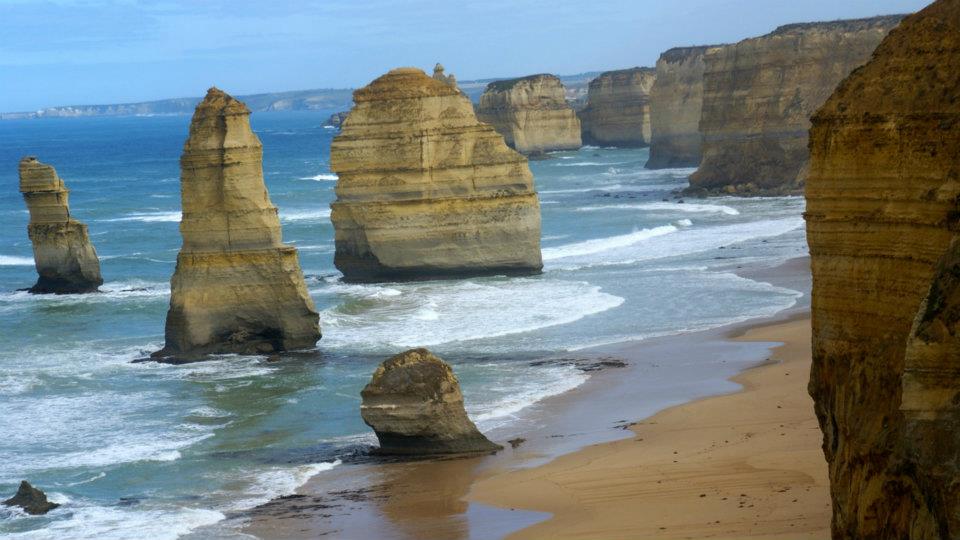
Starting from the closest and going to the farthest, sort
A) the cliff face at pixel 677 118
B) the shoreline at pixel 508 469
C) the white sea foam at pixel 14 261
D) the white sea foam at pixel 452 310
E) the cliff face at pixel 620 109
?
the shoreline at pixel 508 469
the white sea foam at pixel 452 310
the white sea foam at pixel 14 261
the cliff face at pixel 677 118
the cliff face at pixel 620 109

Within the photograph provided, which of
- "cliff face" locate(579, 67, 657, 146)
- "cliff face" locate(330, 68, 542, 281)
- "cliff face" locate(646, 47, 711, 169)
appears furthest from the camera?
"cliff face" locate(579, 67, 657, 146)

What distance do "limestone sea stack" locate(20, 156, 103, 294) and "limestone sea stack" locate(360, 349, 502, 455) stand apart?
21.3 meters

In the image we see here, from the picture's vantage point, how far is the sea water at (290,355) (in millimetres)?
18234

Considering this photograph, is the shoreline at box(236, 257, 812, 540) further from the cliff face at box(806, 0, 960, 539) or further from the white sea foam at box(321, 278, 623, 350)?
the cliff face at box(806, 0, 960, 539)

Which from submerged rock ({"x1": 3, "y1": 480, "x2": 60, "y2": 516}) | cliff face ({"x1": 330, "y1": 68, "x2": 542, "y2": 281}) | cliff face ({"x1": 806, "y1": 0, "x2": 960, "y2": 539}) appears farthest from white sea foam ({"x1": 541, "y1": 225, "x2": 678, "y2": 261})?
cliff face ({"x1": 806, "y1": 0, "x2": 960, "y2": 539})

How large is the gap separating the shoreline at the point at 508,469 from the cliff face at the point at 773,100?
3677 centimetres

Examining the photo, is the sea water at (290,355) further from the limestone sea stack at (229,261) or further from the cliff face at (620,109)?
the cliff face at (620,109)

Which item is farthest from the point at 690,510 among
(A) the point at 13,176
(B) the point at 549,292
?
(A) the point at 13,176

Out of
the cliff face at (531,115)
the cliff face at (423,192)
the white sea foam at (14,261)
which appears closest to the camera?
the cliff face at (423,192)

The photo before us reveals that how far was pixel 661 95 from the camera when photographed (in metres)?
89.2

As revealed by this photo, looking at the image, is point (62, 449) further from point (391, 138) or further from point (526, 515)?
point (391, 138)

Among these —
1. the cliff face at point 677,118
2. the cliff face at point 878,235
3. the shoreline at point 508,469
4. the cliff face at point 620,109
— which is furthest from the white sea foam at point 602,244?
the cliff face at point 620,109

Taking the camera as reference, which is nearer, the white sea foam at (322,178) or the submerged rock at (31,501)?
the submerged rock at (31,501)

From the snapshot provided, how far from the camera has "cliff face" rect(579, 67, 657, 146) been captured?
116312 mm
